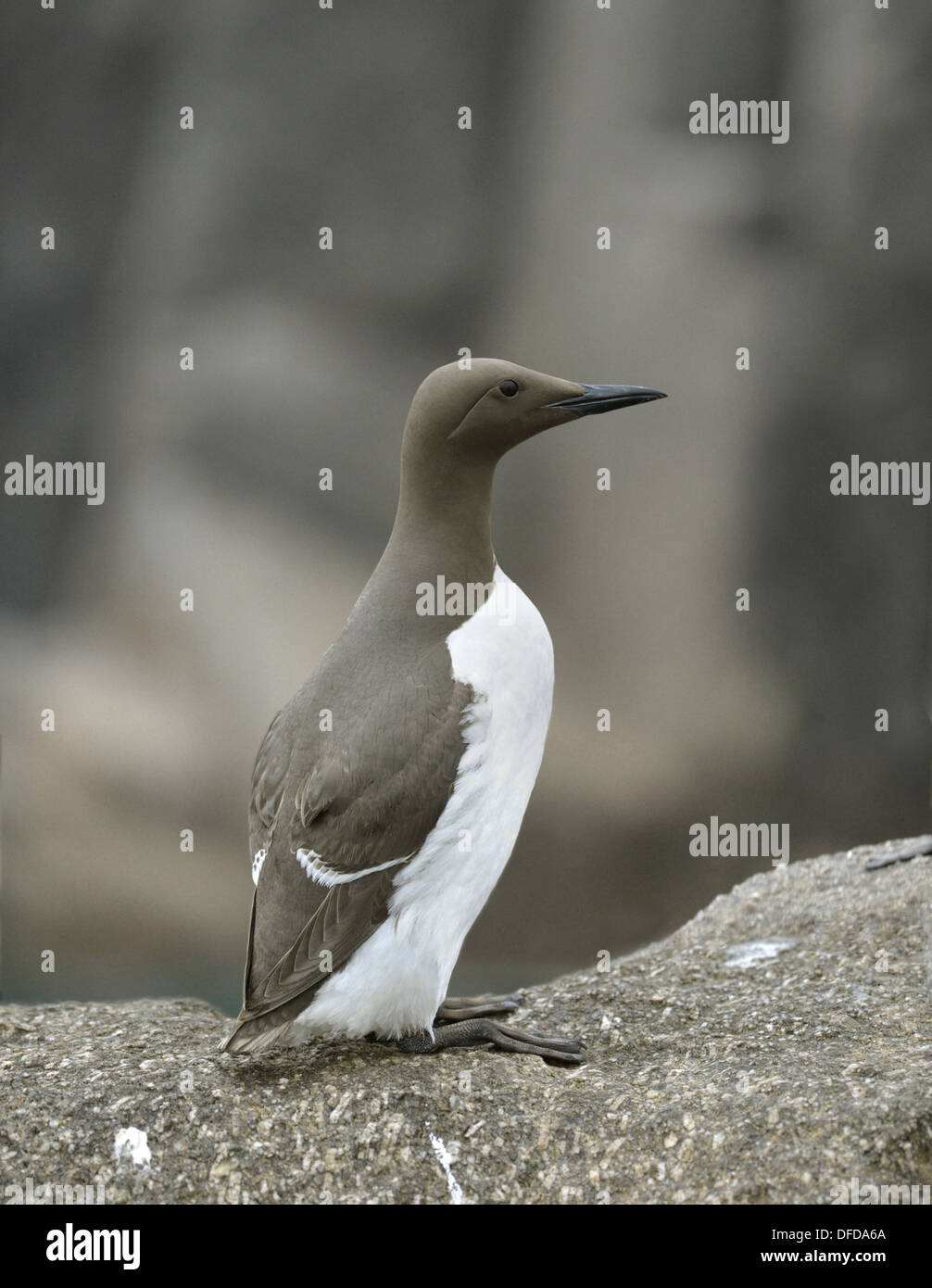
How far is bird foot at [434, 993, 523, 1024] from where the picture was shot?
4656 millimetres

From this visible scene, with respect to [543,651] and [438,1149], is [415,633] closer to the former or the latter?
[543,651]

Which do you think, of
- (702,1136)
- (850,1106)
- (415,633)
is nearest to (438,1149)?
(702,1136)

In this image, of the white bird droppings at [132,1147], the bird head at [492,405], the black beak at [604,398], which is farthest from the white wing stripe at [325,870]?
the black beak at [604,398]

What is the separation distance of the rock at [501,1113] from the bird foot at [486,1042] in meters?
0.06

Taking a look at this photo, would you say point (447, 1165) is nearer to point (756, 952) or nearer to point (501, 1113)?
point (501, 1113)

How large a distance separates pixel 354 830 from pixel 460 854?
1.16 ft

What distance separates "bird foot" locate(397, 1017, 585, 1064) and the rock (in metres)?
0.06

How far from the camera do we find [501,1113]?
12.6ft

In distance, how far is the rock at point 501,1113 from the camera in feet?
11.7

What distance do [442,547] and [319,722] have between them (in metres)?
0.72

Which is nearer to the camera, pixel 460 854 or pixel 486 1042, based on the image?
pixel 460 854

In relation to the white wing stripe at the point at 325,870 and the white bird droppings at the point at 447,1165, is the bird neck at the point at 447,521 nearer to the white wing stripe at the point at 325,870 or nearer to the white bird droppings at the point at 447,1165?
the white wing stripe at the point at 325,870
